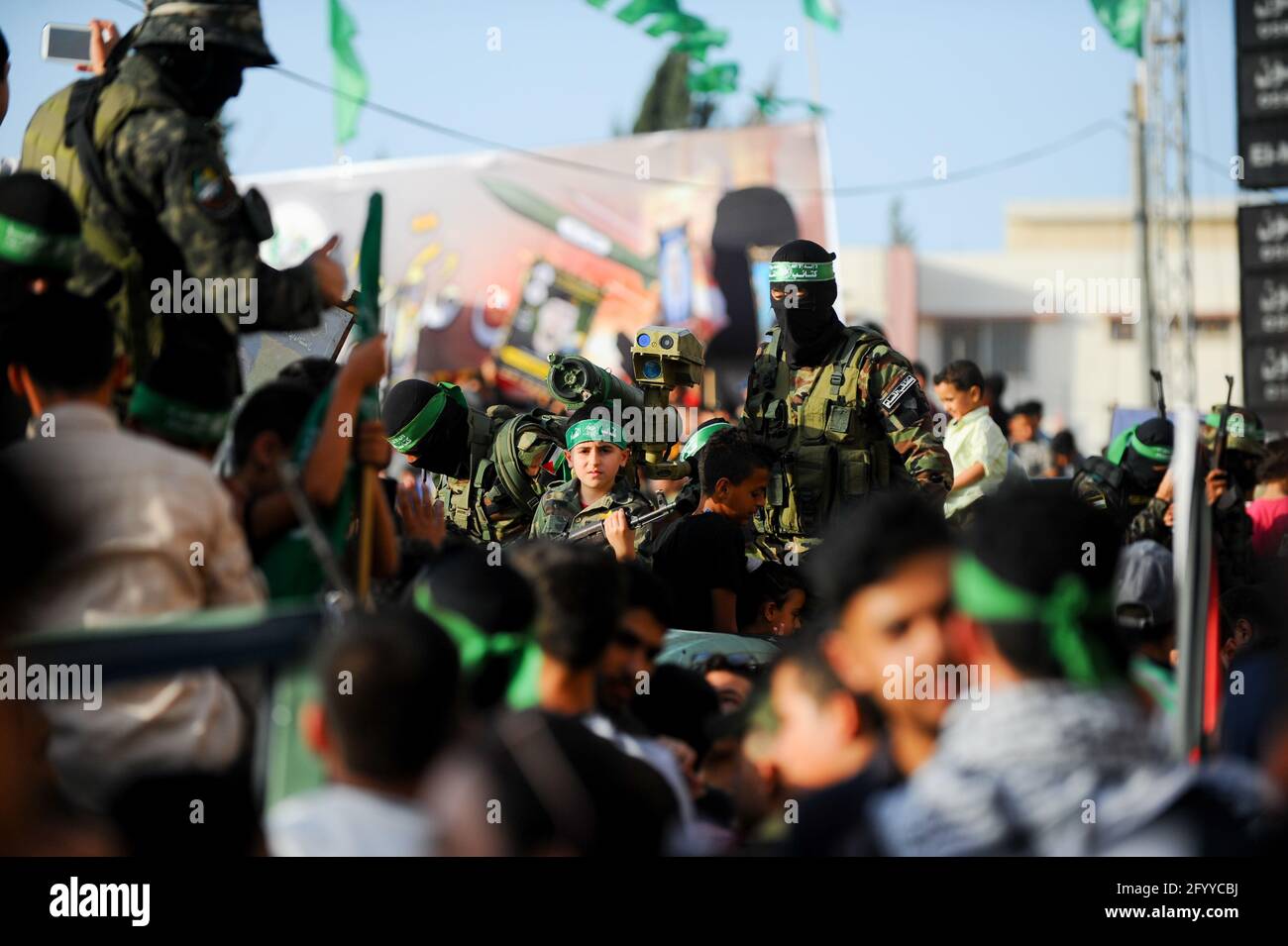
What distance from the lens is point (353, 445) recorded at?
4410mm

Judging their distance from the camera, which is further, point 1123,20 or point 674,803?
point 1123,20

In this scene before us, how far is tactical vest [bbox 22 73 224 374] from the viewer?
15.4ft

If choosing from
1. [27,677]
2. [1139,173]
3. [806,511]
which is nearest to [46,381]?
[27,677]

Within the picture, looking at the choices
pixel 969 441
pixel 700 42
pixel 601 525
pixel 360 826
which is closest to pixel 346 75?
pixel 700 42

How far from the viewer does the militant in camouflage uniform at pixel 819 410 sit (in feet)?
25.4

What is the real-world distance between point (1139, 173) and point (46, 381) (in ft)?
79.1

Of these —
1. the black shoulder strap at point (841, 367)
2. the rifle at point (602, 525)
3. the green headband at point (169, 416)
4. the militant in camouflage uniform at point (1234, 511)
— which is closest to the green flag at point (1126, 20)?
the militant in camouflage uniform at point (1234, 511)

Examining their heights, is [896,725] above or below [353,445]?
below

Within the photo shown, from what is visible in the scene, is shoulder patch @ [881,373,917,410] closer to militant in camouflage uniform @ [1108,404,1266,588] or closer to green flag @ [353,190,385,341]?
militant in camouflage uniform @ [1108,404,1266,588]

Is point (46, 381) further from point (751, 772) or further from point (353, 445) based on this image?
point (751, 772)

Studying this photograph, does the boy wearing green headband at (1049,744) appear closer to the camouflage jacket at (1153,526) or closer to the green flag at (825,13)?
Result: the camouflage jacket at (1153,526)

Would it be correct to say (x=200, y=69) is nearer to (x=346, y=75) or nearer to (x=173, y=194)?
(x=173, y=194)

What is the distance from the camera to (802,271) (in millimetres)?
7770

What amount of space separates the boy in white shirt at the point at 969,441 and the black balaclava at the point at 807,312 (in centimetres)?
173
